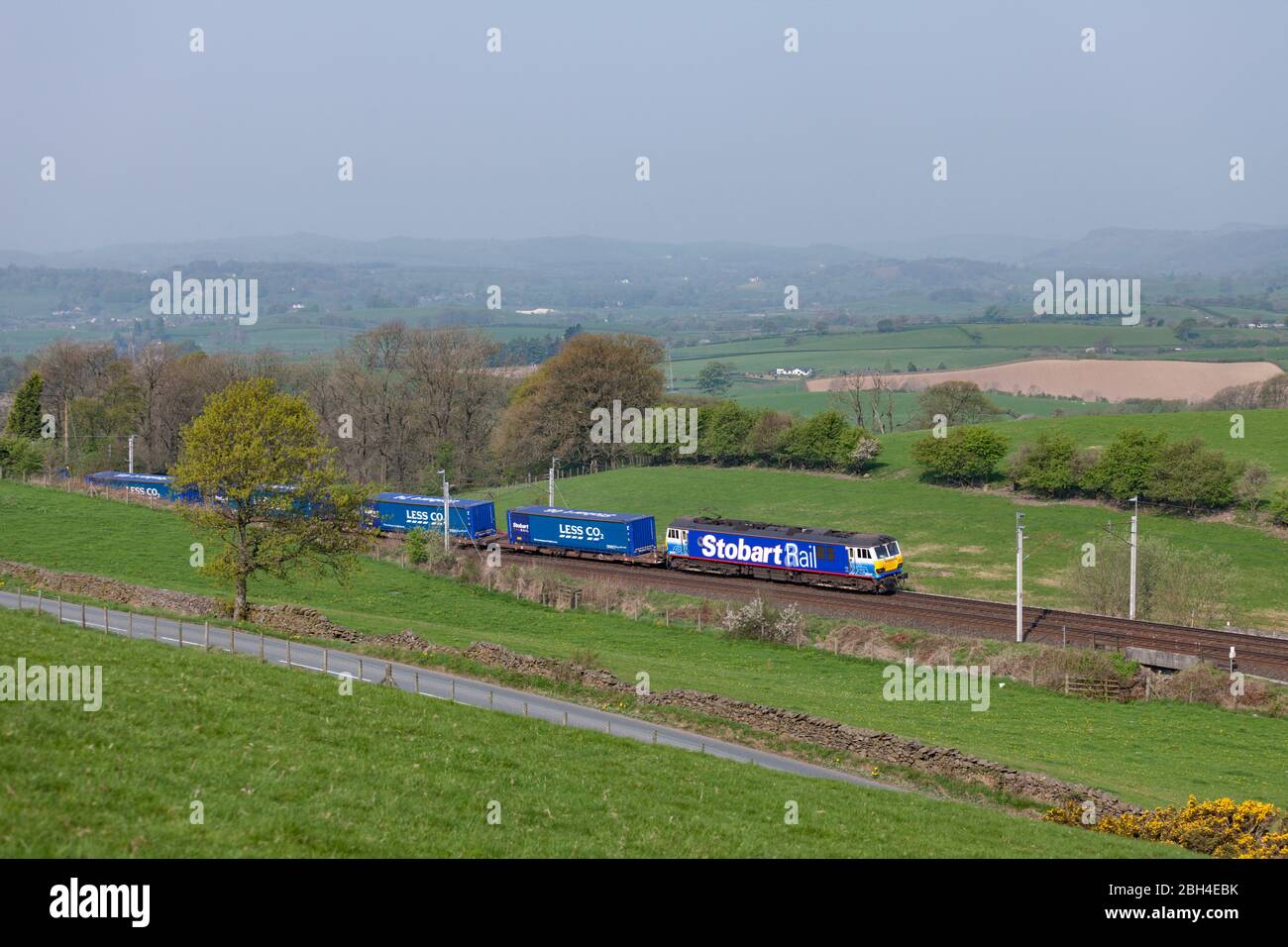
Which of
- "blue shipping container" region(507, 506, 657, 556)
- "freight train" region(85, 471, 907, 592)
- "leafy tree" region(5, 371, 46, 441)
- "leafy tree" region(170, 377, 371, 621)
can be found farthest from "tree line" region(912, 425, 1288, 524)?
"leafy tree" region(5, 371, 46, 441)

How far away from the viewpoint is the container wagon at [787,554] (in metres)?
58.4

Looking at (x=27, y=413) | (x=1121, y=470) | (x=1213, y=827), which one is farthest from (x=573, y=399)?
(x=1213, y=827)

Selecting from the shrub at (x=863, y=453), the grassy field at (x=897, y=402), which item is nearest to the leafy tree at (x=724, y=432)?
the shrub at (x=863, y=453)

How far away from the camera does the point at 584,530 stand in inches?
2665

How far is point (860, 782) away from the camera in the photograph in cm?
2639

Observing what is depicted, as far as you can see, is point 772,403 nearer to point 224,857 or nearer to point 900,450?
point 900,450

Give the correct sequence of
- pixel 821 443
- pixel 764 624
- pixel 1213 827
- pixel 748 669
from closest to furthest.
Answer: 1. pixel 1213 827
2. pixel 748 669
3. pixel 764 624
4. pixel 821 443

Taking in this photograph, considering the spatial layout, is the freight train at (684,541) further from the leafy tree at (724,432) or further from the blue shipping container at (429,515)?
the leafy tree at (724,432)

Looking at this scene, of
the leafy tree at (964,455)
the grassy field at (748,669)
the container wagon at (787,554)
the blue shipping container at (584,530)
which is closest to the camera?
the grassy field at (748,669)

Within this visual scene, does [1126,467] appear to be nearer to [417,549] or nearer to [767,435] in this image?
[767,435]

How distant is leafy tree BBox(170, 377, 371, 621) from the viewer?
39906 mm

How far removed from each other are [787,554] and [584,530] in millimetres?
13175

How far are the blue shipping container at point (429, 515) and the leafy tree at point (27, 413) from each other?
147 ft

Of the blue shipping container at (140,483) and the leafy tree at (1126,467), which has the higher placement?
the leafy tree at (1126,467)
